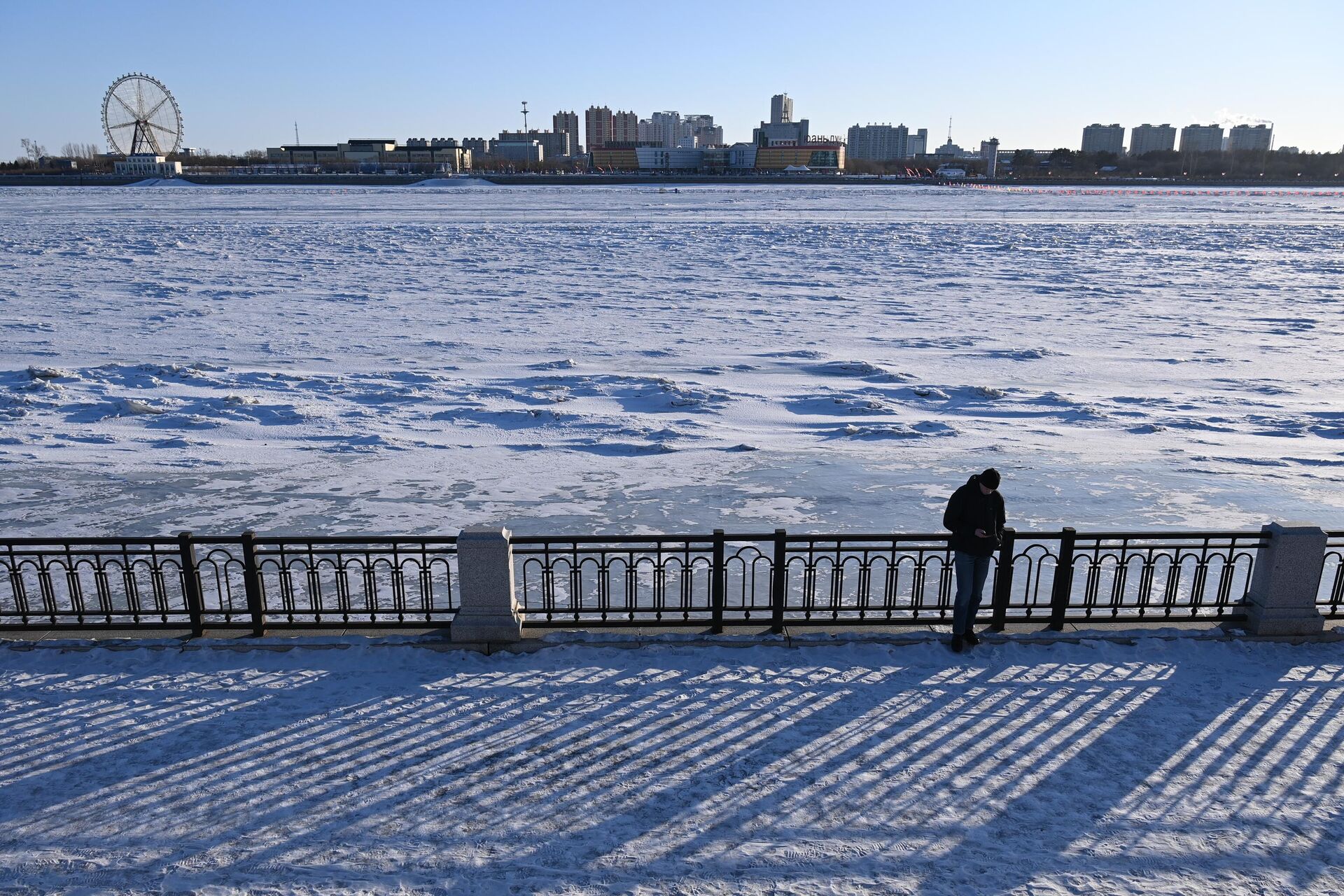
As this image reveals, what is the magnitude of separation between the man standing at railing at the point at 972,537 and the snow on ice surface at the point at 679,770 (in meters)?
0.40

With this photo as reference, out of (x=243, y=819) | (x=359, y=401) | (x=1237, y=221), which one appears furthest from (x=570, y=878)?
(x=1237, y=221)

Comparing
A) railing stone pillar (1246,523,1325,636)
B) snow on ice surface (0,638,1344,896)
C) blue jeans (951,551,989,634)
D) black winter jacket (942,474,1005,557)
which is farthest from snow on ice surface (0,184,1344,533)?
snow on ice surface (0,638,1344,896)

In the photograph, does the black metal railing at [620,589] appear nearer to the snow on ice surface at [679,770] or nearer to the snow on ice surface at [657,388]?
the snow on ice surface at [679,770]

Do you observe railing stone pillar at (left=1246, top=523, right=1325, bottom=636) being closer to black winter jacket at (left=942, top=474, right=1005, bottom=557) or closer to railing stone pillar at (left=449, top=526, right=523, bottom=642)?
black winter jacket at (left=942, top=474, right=1005, bottom=557)

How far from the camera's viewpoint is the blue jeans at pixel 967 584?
789 cm

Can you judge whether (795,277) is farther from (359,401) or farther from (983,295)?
(359,401)

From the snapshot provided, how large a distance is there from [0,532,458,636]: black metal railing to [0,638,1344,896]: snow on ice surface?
493 mm

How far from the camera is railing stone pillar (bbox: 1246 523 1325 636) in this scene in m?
8.12

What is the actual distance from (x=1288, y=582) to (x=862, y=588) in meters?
3.89

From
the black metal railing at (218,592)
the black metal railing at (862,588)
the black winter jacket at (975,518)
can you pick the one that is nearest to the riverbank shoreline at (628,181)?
the black metal railing at (218,592)

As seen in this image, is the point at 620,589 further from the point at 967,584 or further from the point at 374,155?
the point at 374,155

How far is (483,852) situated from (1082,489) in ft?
33.3

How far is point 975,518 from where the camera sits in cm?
775

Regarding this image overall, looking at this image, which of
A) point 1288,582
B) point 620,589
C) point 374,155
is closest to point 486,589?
point 620,589
